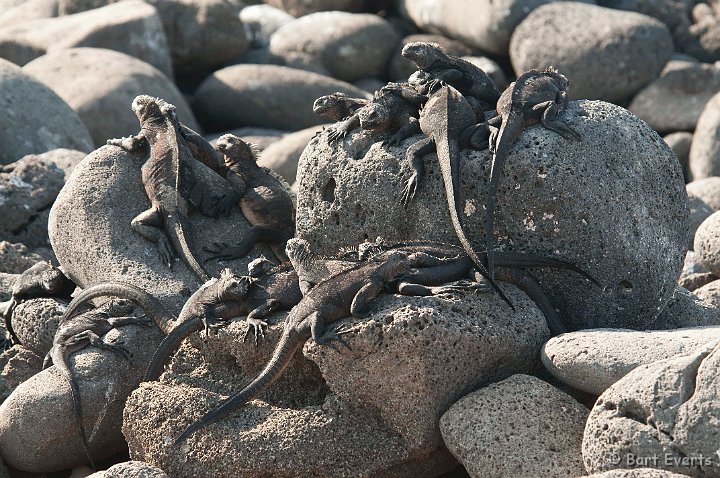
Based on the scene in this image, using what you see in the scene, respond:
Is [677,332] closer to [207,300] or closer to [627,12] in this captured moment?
[207,300]

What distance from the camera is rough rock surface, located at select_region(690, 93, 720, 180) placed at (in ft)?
49.6

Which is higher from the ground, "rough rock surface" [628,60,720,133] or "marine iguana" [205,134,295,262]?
"marine iguana" [205,134,295,262]

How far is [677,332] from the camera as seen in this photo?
23.5 feet

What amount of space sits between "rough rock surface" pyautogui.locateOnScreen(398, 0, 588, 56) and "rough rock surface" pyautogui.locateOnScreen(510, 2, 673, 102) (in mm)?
222

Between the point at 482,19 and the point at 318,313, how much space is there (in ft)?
35.8

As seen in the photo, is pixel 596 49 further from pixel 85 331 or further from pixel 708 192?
pixel 85 331

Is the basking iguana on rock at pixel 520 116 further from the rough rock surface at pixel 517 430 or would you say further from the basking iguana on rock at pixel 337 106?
the basking iguana on rock at pixel 337 106

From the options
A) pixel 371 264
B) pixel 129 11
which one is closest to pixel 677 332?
pixel 371 264

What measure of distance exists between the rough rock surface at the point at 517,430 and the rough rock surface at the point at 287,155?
24.5ft

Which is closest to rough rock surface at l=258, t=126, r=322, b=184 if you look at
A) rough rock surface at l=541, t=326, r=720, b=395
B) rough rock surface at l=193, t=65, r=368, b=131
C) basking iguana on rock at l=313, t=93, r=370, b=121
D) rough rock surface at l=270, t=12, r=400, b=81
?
rough rock surface at l=193, t=65, r=368, b=131

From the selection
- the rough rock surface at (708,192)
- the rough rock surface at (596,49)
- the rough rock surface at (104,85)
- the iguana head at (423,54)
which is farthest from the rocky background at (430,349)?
the rough rock surface at (596,49)

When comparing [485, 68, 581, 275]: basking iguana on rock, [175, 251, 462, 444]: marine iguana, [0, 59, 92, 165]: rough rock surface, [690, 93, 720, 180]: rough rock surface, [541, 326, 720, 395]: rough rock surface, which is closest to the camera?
[541, 326, 720, 395]: rough rock surface

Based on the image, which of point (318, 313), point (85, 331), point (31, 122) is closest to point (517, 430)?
point (318, 313)

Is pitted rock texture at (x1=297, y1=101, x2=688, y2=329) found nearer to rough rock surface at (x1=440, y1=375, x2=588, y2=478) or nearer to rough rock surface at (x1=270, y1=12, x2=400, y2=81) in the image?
rough rock surface at (x1=440, y1=375, x2=588, y2=478)
